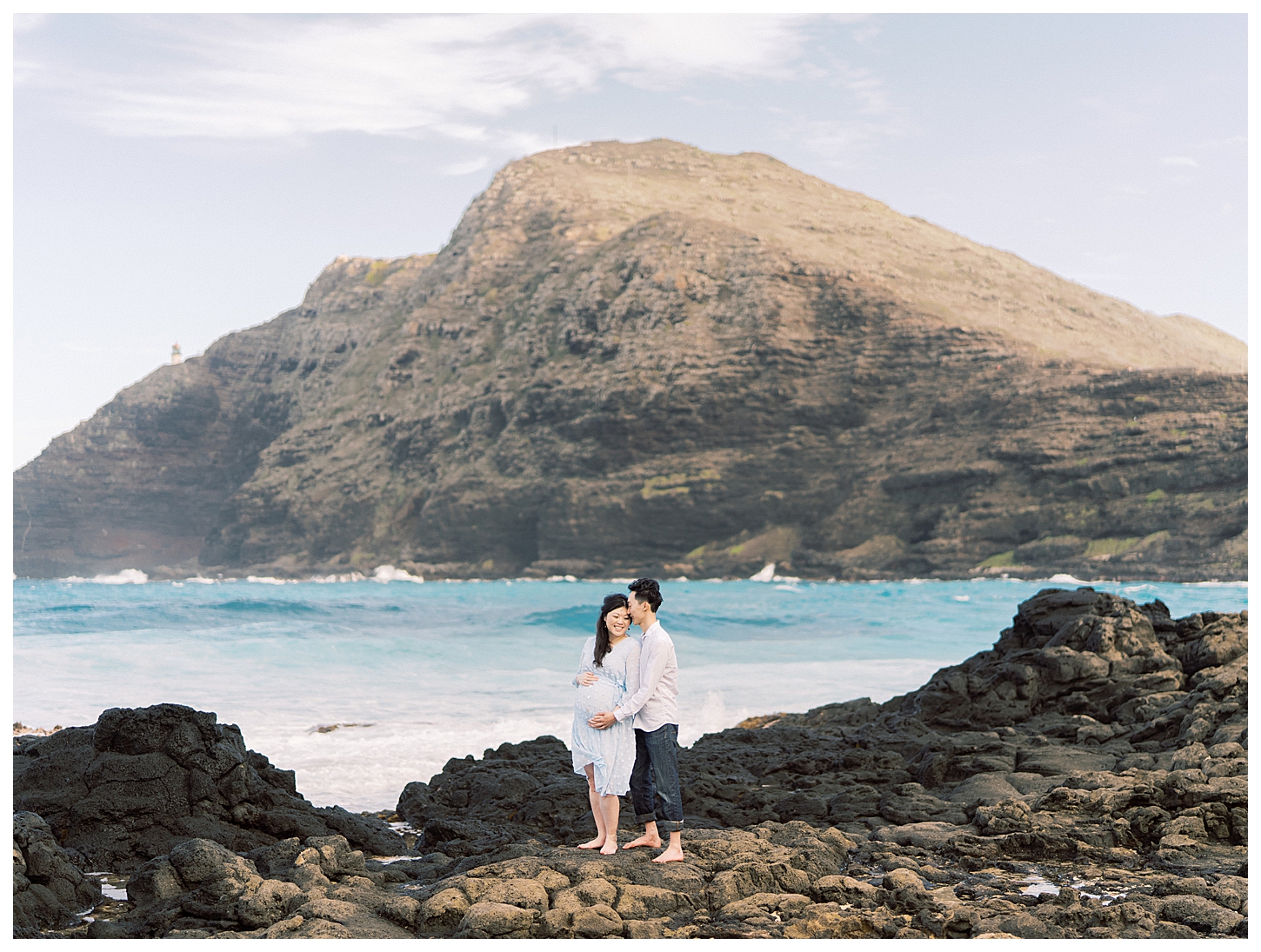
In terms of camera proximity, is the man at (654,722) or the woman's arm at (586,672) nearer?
the man at (654,722)

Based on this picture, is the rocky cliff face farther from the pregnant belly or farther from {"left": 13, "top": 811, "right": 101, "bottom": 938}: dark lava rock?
{"left": 13, "top": 811, "right": 101, "bottom": 938}: dark lava rock

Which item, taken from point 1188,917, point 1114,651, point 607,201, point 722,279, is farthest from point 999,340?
point 1188,917

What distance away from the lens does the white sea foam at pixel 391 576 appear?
106m

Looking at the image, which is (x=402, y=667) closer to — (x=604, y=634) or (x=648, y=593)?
(x=604, y=634)

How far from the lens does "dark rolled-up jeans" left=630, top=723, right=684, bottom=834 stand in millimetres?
5645

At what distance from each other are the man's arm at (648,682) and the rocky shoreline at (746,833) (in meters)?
0.79

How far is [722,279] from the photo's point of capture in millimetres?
108062

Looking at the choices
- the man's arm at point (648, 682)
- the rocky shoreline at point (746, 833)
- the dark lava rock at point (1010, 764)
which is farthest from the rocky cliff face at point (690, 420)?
the man's arm at point (648, 682)

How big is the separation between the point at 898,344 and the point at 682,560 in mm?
30509

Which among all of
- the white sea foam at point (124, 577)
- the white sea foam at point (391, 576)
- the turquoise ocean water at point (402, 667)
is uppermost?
the turquoise ocean water at point (402, 667)

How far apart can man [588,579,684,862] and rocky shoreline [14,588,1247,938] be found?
240 mm

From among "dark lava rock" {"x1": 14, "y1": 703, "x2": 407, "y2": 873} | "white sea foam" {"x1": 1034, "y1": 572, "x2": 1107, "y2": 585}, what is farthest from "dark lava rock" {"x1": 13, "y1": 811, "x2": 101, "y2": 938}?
"white sea foam" {"x1": 1034, "y1": 572, "x2": 1107, "y2": 585}

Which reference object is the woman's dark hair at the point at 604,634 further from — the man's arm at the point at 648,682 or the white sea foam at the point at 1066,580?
the white sea foam at the point at 1066,580

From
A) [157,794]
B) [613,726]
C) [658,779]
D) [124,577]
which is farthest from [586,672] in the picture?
[124,577]
